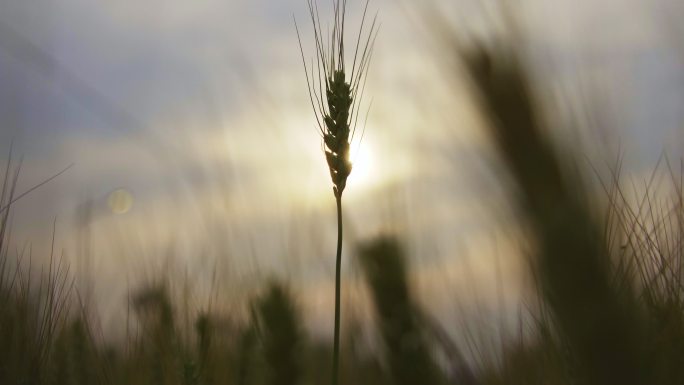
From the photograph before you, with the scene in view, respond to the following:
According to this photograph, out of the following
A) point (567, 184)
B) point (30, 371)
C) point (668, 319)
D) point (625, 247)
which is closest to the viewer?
point (567, 184)

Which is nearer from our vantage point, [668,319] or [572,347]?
[572,347]

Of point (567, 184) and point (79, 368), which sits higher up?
point (567, 184)

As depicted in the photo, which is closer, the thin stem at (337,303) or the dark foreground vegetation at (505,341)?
the dark foreground vegetation at (505,341)

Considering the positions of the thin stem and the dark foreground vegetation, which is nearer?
the dark foreground vegetation

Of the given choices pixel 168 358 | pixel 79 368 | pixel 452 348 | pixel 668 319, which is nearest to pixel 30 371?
pixel 79 368

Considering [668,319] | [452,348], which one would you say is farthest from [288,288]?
[668,319]

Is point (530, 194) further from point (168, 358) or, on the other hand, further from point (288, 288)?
point (168, 358)

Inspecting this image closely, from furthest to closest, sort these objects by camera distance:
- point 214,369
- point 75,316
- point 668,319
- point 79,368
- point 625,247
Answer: point 75,316
point 214,369
point 79,368
point 668,319
point 625,247

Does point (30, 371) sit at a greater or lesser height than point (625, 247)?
lesser

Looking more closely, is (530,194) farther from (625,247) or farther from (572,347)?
(625,247)
